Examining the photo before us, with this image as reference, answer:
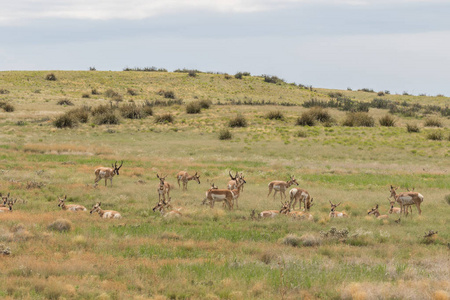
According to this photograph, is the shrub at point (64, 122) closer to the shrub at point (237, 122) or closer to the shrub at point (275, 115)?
the shrub at point (237, 122)

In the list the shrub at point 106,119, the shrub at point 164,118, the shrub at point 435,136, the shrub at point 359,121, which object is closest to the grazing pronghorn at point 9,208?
the shrub at point 106,119

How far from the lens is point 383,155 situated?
1736 inches

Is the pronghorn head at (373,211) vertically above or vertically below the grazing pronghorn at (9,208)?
above

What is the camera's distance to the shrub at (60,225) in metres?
15.3

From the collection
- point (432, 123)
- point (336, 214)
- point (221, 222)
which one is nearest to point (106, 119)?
point (432, 123)

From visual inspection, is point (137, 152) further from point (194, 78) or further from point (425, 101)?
point (425, 101)

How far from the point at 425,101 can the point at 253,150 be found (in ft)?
252

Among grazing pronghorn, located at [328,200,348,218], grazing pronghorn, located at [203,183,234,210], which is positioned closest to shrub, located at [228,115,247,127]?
grazing pronghorn, located at [203,183,234,210]

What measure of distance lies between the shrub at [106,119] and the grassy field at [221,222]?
131 inches

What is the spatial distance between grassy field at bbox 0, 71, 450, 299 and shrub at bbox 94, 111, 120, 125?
332cm

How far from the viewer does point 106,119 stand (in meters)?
62.3

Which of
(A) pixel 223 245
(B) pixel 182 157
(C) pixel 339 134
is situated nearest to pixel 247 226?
(A) pixel 223 245

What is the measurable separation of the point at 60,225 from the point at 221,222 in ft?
19.6

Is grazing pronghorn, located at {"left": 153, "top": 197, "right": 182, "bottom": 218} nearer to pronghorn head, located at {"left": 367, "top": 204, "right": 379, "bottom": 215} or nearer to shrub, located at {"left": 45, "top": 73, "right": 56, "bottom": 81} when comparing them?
pronghorn head, located at {"left": 367, "top": 204, "right": 379, "bottom": 215}
